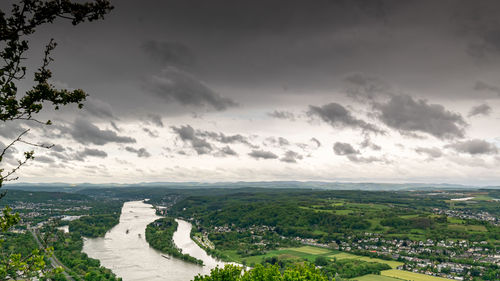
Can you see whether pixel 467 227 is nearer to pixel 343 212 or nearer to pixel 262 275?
pixel 343 212

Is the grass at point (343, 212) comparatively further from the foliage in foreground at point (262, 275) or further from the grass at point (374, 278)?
the foliage in foreground at point (262, 275)

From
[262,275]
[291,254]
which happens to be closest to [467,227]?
[291,254]

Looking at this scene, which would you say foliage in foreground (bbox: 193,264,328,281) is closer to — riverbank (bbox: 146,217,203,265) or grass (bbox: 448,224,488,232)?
riverbank (bbox: 146,217,203,265)

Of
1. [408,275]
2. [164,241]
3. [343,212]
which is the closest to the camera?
[408,275]

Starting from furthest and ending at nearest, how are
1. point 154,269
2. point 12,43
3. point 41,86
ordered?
point 154,269 → point 41,86 → point 12,43

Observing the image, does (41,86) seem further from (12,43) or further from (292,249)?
(292,249)

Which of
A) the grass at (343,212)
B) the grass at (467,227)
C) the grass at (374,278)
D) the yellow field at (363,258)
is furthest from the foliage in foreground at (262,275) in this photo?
the grass at (343,212)

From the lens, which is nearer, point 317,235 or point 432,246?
point 432,246

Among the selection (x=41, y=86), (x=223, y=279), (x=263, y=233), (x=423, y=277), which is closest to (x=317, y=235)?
(x=263, y=233)
